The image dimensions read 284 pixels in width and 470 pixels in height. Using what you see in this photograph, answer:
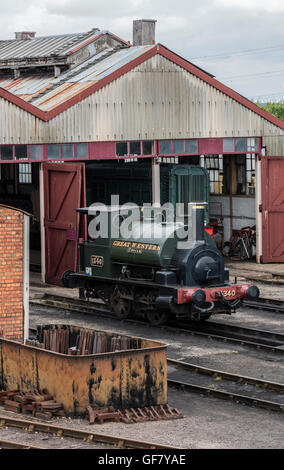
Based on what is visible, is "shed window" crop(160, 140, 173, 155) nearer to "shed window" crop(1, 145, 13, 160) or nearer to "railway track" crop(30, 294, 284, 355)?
"shed window" crop(1, 145, 13, 160)

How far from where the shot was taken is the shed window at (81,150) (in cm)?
2631

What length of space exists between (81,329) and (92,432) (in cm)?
283

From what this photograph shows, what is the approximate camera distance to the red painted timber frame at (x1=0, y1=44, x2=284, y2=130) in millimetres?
25219

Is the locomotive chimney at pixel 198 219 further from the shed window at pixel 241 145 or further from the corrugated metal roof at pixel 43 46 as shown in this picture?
the corrugated metal roof at pixel 43 46

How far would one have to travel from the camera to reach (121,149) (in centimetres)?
2708

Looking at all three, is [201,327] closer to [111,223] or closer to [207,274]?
[207,274]

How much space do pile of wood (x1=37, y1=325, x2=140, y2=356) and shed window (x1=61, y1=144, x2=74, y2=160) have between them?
11.1 m

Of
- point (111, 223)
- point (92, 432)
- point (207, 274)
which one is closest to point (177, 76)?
point (111, 223)

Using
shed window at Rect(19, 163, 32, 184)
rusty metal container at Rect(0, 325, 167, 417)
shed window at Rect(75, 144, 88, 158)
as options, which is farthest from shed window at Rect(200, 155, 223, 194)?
rusty metal container at Rect(0, 325, 167, 417)

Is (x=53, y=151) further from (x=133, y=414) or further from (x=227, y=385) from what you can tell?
(x=133, y=414)

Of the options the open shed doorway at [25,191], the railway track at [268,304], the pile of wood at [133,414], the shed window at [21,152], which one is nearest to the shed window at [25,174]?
the open shed doorway at [25,191]

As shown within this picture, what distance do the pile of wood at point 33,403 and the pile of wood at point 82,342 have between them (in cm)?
93

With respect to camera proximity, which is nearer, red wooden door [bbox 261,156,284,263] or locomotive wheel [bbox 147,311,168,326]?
locomotive wheel [bbox 147,311,168,326]

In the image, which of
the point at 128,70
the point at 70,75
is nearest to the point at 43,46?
the point at 70,75
